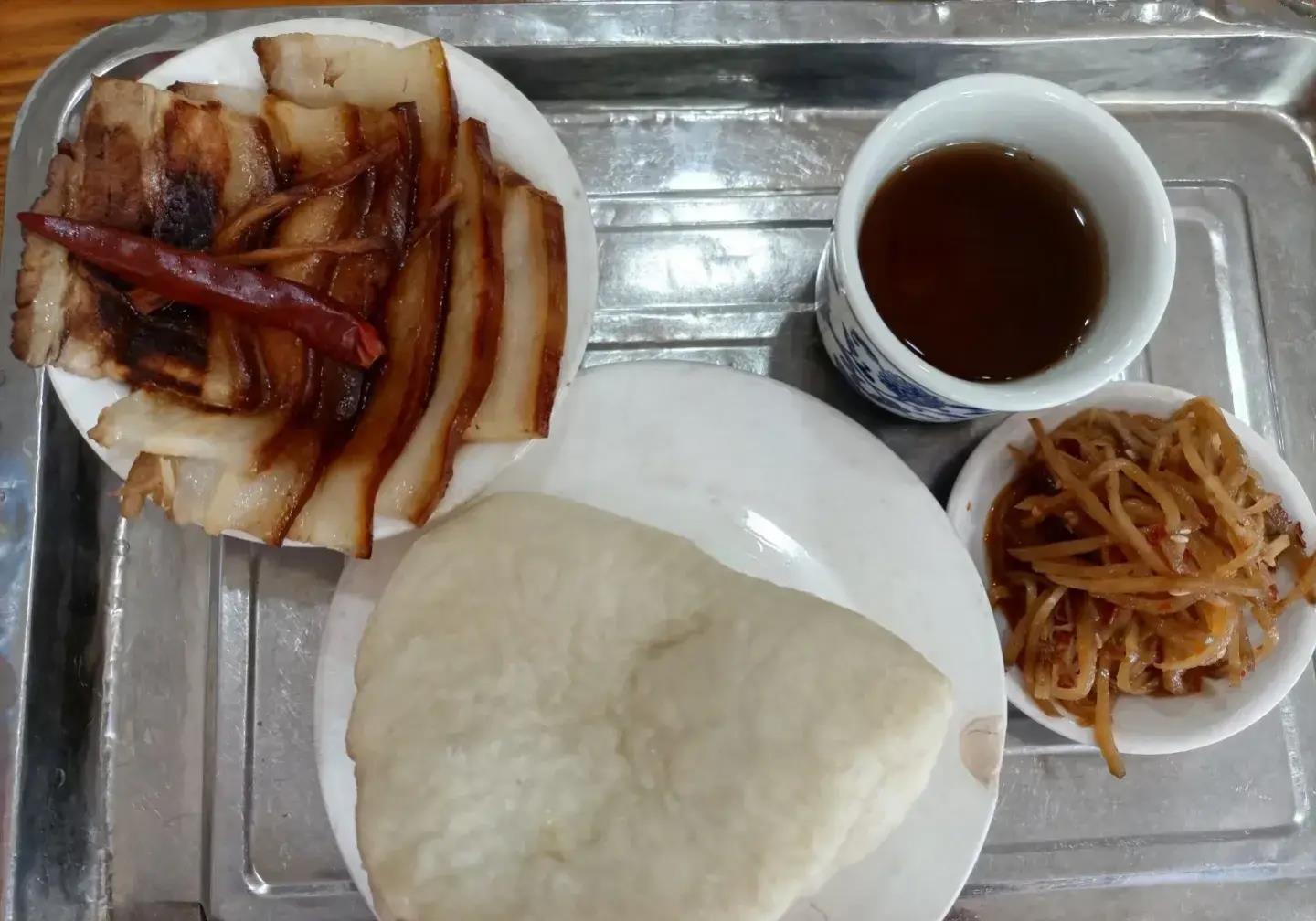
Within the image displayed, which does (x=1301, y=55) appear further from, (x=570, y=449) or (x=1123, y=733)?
(x=570, y=449)

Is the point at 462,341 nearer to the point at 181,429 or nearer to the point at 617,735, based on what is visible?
the point at 181,429

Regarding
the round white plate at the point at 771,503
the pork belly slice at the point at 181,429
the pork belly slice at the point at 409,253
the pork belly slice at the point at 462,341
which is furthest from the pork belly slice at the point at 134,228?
the round white plate at the point at 771,503

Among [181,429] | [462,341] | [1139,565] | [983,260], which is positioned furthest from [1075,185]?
[181,429]

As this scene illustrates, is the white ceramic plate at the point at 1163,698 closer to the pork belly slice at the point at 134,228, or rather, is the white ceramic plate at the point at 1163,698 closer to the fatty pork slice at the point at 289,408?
the fatty pork slice at the point at 289,408

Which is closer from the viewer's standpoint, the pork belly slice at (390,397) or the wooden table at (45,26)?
the pork belly slice at (390,397)

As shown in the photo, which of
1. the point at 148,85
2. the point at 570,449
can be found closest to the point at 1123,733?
the point at 570,449

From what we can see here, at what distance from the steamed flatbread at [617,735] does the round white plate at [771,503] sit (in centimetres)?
16

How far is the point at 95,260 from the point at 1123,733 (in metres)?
1.47

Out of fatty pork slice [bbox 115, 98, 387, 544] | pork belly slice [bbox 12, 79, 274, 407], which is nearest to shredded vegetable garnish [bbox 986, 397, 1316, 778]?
fatty pork slice [bbox 115, 98, 387, 544]

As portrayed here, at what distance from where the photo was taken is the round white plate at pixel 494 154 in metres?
1.11

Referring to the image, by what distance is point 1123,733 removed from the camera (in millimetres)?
1266

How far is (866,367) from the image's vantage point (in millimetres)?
1215

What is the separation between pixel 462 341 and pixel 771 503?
47cm

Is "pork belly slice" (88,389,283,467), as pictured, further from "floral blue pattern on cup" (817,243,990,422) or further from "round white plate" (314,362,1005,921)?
"floral blue pattern on cup" (817,243,990,422)
